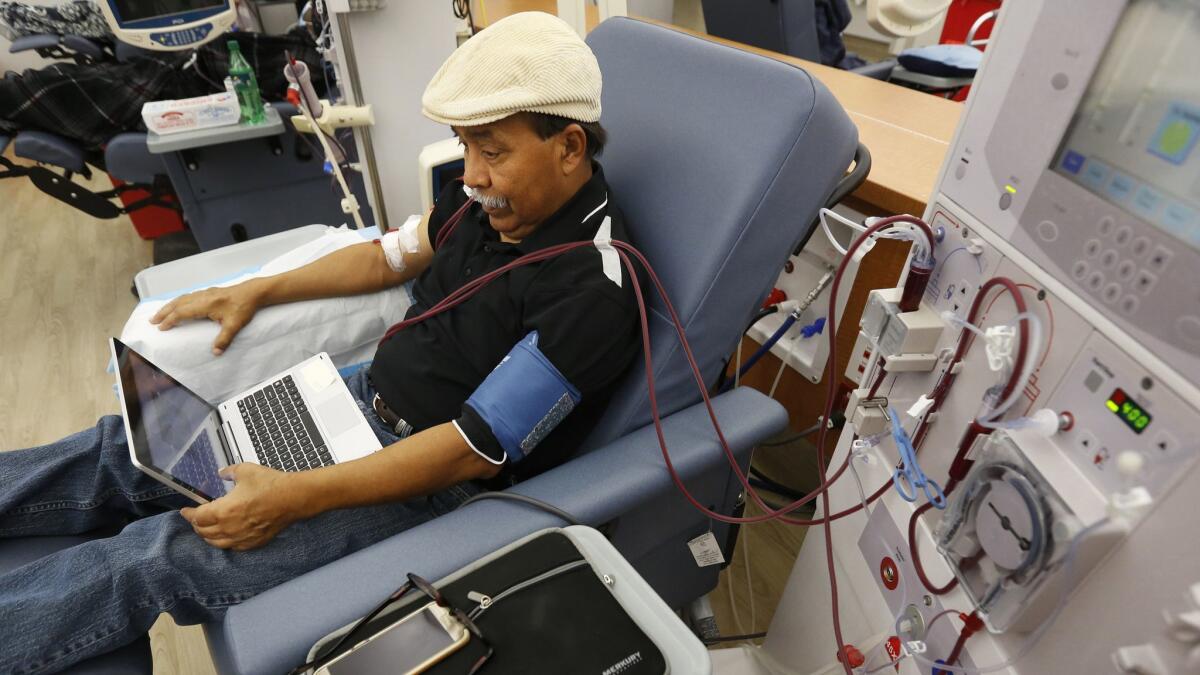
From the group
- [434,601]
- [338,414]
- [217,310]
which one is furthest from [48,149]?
[434,601]

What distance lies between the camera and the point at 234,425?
45.8 inches

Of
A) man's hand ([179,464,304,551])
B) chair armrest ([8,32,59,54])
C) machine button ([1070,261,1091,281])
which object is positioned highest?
machine button ([1070,261,1091,281])

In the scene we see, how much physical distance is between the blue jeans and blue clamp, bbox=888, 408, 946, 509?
67 cm

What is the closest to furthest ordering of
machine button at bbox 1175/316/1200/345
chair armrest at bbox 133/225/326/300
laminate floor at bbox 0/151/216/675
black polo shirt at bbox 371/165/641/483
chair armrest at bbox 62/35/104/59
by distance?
machine button at bbox 1175/316/1200/345
black polo shirt at bbox 371/165/641/483
chair armrest at bbox 133/225/326/300
laminate floor at bbox 0/151/216/675
chair armrest at bbox 62/35/104/59

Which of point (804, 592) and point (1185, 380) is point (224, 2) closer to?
point (804, 592)

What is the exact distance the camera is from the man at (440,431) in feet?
2.79

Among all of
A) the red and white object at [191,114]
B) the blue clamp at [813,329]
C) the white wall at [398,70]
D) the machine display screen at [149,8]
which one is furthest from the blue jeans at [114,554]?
the machine display screen at [149,8]

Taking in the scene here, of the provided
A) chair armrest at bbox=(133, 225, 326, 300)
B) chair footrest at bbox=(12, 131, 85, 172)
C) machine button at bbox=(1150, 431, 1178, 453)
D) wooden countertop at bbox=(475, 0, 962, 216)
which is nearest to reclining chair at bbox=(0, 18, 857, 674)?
wooden countertop at bbox=(475, 0, 962, 216)

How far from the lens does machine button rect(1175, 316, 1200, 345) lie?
0.43 metres

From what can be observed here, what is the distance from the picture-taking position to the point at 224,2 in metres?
2.26

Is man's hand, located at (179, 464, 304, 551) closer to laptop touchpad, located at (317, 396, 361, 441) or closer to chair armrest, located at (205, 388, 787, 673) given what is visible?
chair armrest, located at (205, 388, 787, 673)

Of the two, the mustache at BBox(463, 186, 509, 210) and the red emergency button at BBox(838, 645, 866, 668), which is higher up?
the mustache at BBox(463, 186, 509, 210)

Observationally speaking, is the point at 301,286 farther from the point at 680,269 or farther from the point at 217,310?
the point at 680,269

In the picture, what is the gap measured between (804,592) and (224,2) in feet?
8.52
